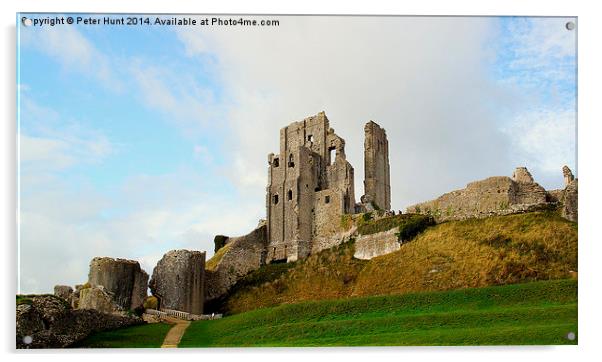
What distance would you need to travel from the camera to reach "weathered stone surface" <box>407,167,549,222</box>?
3444 centimetres

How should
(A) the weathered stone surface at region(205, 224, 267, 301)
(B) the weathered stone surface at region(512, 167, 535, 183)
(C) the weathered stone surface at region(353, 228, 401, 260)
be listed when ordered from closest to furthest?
(C) the weathered stone surface at region(353, 228, 401, 260)
(B) the weathered stone surface at region(512, 167, 535, 183)
(A) the weathered stone surface at region(205, 224, 267, 301)

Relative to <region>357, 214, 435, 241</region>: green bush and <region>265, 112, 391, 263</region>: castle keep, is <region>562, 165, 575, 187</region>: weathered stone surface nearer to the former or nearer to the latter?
<region>357, 214, 435, 241</region>: green bush

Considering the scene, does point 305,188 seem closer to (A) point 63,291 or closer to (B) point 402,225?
(B) point 402,225

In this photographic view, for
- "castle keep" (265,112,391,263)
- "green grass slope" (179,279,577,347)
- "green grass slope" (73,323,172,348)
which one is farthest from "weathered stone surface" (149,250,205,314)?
"castle keep" (265,112,391,263)

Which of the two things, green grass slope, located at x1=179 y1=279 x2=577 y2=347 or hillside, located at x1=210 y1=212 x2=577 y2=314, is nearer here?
green grass slope, located at x1=179 y1=279 x2=577 y2=347

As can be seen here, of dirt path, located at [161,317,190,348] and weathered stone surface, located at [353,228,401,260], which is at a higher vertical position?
weathered stone surface, located at [353,228,401,260]

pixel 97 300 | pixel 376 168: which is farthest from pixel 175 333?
pixel 376 168

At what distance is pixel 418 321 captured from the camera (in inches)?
1007

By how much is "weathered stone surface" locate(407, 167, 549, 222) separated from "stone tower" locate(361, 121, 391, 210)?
705 cm

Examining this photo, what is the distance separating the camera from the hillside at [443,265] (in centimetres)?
2866

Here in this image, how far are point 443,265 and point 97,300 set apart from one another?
38.9 ft

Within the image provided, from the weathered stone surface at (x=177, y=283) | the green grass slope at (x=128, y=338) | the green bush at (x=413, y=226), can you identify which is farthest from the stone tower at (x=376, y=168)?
the green grass slope at (x=128, y=338)

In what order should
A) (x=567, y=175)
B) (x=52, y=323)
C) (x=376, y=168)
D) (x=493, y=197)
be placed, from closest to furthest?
(x=52, y=323) < (x=567, y=175) < (x=493, y=197) < (x=376, y=168)
